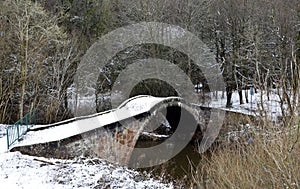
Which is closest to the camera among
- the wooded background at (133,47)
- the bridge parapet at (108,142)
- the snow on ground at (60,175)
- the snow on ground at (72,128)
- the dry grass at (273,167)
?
the dry grass at (273,167)

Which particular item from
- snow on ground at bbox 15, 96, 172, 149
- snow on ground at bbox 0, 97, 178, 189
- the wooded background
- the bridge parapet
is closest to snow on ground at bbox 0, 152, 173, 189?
snow on ground at bbox 0, 97, 178, 189

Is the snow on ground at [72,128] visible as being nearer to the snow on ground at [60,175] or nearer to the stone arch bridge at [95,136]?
the stone arch bridge at [95,136]

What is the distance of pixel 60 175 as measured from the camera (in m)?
6.12

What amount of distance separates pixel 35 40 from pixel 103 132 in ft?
24.1

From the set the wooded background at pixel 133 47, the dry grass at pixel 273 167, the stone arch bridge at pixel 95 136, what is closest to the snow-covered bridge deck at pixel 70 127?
the stone arch bridge at pixel 95 136

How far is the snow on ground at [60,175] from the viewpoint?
570 centimetres

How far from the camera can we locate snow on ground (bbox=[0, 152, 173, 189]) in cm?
570

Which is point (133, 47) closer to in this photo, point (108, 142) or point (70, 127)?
point (70, 127)

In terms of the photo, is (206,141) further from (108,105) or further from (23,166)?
(23,166)

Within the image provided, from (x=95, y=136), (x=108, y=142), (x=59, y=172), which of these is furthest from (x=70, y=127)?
(x=59, y=172)

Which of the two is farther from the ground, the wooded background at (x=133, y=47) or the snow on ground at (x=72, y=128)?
the wooded background at (x=133, y=47)

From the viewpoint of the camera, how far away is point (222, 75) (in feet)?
57.5

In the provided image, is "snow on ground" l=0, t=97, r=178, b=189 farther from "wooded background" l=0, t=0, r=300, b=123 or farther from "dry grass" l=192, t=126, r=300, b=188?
"wooded background" l=0, t=0, r=300, b=123

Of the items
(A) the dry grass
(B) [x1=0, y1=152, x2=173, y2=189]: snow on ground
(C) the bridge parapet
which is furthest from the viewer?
(C) the bridge parapet
